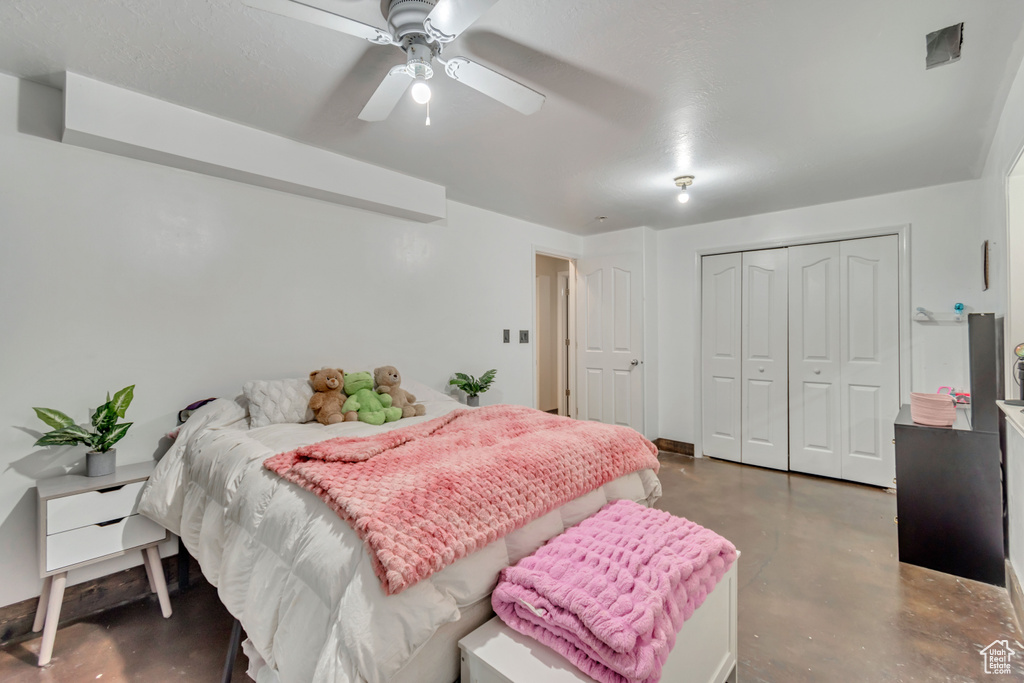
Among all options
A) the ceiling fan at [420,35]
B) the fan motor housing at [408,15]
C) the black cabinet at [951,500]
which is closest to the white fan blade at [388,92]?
the ceiling fan at [420,35]

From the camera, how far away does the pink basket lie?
231cm

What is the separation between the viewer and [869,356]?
3.49 m

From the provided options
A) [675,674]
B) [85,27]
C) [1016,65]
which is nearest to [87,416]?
[85,27]

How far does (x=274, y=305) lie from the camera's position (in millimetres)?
2596

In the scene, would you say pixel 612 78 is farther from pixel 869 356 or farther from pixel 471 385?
pixel 869 356

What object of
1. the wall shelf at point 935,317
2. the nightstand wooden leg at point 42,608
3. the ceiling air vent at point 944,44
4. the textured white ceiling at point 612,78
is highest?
the textured white ceiling at point 612,78

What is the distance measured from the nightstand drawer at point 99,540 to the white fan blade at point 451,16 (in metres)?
2.27

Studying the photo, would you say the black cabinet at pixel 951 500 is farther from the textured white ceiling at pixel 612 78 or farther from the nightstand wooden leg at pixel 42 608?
the nightstand wooden leg at pixel 42 608

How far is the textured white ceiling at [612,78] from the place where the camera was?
4.86 feet

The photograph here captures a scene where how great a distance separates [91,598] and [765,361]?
15.6 feet

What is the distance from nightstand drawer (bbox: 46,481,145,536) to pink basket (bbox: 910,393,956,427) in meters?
3.83

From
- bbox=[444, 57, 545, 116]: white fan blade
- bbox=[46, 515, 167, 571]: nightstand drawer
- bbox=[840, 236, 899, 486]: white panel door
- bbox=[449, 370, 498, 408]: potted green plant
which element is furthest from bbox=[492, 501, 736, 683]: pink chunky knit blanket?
bbox=[840, 236, 899, 486]: white panel door

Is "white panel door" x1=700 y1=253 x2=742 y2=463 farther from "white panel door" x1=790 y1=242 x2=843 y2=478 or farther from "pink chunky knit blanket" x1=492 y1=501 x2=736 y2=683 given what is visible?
"pink chunky knit blanket" x1=492 y1=501 x2=736 y2=683

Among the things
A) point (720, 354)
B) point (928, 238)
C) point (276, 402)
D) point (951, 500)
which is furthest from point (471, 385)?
point (928, 238)
